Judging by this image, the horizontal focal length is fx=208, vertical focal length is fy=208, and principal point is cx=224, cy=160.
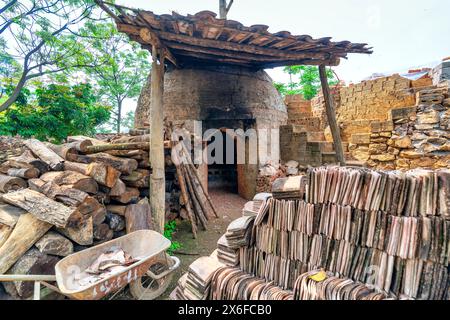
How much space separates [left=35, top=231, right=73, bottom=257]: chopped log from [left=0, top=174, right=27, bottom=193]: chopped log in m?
0.96

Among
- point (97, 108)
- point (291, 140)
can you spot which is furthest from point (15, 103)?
point (291, 140)

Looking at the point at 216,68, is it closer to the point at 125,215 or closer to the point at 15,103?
the point at 125,215

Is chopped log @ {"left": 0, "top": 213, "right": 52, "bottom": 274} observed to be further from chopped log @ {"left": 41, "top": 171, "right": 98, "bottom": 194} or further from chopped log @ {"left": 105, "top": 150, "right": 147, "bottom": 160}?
chopped log @ {"left": 105, "top": 150, "right": 147, "bottom": 160}

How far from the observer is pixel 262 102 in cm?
622

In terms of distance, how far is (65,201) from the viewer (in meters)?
2.39

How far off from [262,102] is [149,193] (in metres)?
4.23

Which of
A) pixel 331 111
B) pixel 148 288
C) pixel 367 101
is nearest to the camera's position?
pixel 148 288

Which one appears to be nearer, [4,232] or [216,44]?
[4,232]

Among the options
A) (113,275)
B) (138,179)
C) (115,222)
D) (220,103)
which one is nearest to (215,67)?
(220,103)

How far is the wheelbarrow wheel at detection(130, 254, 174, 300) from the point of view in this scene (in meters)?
2.50

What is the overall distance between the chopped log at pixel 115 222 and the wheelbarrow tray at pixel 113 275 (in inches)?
15.1

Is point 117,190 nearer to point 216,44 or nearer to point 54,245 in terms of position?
point 54,245

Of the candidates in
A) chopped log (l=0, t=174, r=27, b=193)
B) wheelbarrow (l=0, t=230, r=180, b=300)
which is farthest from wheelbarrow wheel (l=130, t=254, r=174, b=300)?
chopped log (l=0, t=174, r=27, b=193)

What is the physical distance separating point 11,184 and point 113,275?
207 centimetres
